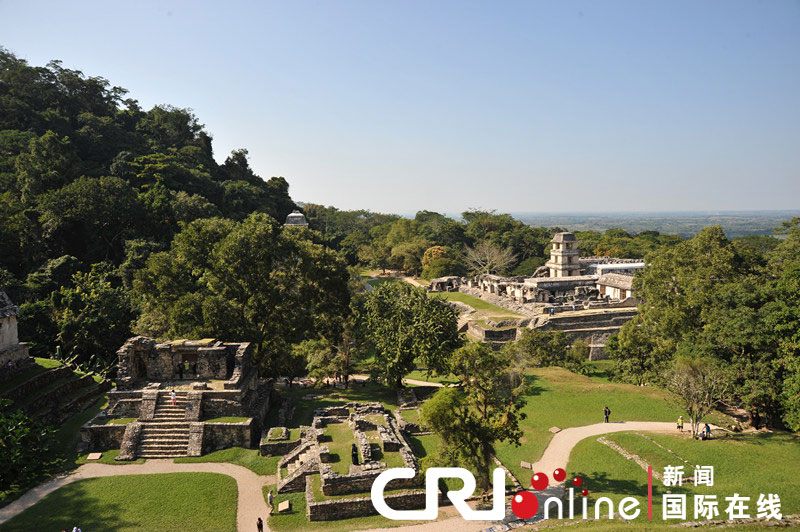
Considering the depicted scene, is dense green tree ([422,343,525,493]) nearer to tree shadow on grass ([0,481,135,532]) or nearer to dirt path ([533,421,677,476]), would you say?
dirt path ([533,421,677,476])

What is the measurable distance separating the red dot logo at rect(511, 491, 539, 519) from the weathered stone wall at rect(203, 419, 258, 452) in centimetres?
1012

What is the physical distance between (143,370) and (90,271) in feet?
63.5

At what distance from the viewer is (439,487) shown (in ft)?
50.2

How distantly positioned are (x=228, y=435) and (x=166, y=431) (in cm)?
244

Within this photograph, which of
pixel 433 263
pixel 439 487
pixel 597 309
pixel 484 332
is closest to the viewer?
pixel 439 487

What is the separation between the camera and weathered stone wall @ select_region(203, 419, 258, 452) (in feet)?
58.8

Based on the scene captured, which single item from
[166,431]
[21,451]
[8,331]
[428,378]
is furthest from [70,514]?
[428,378]

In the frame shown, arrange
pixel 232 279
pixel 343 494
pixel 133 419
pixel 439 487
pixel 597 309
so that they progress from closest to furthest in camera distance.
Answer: pixel 343 494 < pixel 439 487 < pixel 133 419 < pixel 232 279 < pixel 597 309

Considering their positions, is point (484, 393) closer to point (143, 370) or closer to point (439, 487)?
point (439, 487)

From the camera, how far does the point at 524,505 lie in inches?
556

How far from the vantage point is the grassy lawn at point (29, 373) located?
19247 millimetres

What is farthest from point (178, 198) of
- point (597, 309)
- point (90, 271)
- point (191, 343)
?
point (597, 309)

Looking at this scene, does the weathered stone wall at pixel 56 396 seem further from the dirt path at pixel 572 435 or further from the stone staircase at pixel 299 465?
the dirt path at pixel 572 435

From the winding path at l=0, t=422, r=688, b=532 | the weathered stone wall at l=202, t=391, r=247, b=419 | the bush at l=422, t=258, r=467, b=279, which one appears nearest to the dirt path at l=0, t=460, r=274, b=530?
the winding path at l=0, t=422, r=688, b=532
